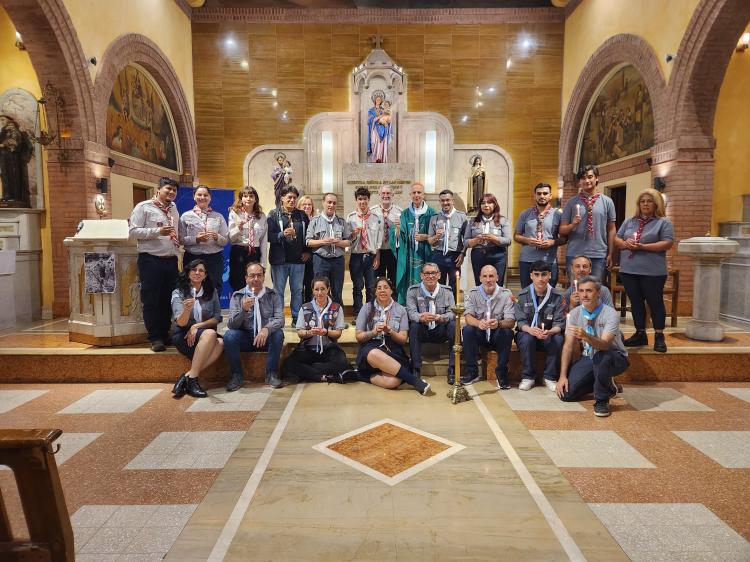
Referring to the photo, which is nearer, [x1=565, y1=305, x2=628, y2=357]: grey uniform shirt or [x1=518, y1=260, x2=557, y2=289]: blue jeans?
[x1=565, y1=305, x2=628, y2=357]: grey uniform shirt

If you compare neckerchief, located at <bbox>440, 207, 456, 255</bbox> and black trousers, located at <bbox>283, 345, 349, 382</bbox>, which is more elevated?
neckerchief, located at <bbox>440, 207, 456, 255</bbox>

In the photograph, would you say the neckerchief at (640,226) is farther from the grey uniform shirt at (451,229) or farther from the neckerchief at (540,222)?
the grey uniform shirt at (451,229)

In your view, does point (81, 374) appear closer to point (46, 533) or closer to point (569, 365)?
point (46, 533)

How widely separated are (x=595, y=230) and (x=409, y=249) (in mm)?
2108

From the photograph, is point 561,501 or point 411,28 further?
point 411,28

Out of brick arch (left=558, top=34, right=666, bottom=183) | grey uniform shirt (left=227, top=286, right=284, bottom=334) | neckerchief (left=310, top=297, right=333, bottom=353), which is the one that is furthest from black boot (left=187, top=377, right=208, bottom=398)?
brick arch (left=558, top=34, right=666, bottom=183)

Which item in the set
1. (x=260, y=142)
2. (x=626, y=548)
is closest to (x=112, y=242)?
(x=626, y=548)

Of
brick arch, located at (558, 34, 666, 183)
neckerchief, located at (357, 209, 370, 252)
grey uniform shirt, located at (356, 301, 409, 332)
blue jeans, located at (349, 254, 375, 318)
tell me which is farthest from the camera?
brick arch, located at (558, 34, 666, 183)

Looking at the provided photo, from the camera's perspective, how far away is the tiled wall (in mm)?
12062

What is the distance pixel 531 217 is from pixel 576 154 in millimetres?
7715

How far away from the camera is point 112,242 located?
17.1 feet

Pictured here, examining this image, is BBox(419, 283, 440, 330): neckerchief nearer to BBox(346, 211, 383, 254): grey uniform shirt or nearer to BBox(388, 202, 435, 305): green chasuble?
BBox(388, 202, 435, 305): green chasuble

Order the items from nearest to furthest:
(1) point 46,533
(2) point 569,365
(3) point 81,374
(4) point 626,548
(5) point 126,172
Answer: (1) point 46,533
(4) point 626,548
(2) point 569,365
(3) point 81,374
(5) point 126,172

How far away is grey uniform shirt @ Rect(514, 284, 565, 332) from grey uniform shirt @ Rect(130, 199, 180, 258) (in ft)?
12.3
